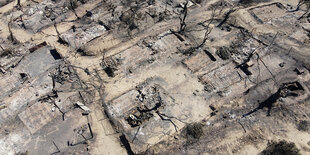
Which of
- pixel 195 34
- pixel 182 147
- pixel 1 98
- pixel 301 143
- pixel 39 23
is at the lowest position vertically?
pixel 301 143

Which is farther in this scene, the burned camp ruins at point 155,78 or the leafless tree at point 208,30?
the leafless tree at point 208,30

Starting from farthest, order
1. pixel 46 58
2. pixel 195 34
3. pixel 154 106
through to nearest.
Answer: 1. pixel 195 34
2. pixel 46 58
3. pixel 154 106

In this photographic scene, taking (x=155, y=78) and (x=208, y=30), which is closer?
(x=155, y=78)

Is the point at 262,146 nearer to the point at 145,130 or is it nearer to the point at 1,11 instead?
the point at 145,130

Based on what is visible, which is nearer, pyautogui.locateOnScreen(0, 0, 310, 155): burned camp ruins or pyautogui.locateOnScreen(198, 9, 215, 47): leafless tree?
pyautogui.locateOnScreen(0, 0, 310, 155): burned camp ruins

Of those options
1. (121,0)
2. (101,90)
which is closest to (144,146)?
(101,90)

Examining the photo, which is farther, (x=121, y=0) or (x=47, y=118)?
(x=121, y=0)

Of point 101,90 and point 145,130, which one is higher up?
point 101,90

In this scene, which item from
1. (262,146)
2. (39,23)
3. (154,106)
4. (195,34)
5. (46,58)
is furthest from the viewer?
(39,23)
